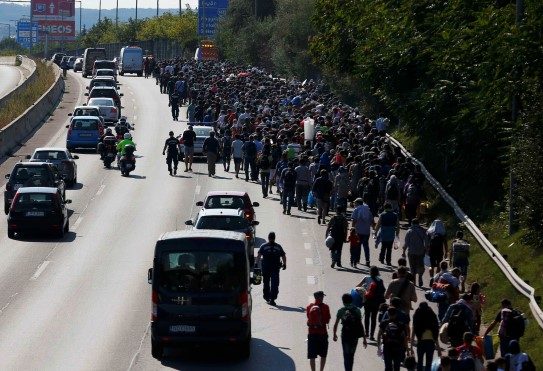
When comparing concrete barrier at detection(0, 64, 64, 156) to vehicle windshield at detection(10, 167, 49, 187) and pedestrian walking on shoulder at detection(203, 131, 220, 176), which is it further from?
vehicle windshield at detection(10, 167, 49, 187)

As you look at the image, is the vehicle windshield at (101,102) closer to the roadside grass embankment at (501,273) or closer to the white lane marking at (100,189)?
the white lane marking at (100,189)

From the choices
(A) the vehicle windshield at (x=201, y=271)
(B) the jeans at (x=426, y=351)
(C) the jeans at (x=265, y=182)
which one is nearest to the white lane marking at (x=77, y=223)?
(C) the jeans at (x=265, y=182)

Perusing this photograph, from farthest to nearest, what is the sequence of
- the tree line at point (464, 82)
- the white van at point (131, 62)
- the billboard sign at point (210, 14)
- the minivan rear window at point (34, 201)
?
Result: the billboard sign at point (210, 14), the white van at point (131, 62), the minivan rear window at point (34, 201), the tree line at point (464, 82)

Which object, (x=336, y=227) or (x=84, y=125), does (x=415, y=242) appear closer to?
(x=336, y=227)

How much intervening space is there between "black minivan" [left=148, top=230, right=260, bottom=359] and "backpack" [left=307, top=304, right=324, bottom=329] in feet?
4.91

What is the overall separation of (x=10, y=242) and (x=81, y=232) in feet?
8.07

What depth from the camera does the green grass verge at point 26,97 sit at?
6274 cm

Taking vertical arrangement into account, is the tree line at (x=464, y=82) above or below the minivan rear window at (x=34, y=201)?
above

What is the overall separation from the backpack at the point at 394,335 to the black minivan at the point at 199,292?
2686mm

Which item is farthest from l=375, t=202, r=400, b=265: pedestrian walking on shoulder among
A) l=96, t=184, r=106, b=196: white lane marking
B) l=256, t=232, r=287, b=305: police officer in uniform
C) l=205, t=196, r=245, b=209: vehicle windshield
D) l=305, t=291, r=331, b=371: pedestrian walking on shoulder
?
l=96, t=184, r=106, b=196: white lane marking

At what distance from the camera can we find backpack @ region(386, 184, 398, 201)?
3325 centimetres

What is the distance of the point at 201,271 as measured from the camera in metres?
20.9

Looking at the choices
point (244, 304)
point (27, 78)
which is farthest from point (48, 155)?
point (27, 78)

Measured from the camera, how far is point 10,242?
33.7 metres
